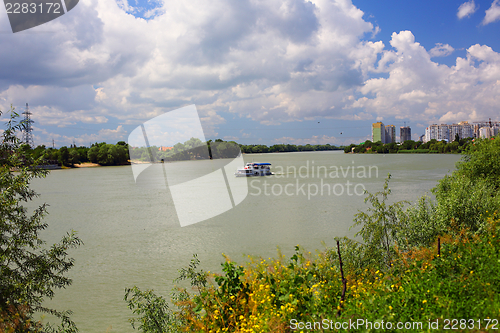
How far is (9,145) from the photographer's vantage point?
6574mm

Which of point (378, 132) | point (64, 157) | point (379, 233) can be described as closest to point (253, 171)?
point (379, 233)

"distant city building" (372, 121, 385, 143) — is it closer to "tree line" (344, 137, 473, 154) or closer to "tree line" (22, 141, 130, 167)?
"tree line" (344, 137, 473, 154)

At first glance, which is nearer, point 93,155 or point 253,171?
point 253,171

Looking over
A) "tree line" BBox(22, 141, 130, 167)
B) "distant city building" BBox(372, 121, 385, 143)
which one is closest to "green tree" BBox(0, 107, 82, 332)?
"tree line" BBox(22, 141, 130, 167)

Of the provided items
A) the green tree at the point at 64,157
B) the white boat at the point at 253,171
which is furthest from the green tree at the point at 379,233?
the green tree at the point at 64,157

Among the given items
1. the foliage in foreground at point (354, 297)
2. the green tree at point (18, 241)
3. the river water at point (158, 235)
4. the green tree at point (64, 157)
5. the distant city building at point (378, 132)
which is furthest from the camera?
the distant city building at point (378, 132)

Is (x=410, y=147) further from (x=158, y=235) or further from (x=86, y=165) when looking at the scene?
(x=158, y=235)

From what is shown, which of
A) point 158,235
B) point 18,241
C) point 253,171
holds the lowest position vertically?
point 158,235

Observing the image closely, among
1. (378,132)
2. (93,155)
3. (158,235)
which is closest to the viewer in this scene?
(158,235)

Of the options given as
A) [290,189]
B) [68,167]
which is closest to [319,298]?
[290,189]

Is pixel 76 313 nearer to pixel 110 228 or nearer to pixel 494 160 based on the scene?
pixel 110 228

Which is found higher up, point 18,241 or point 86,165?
point 86,165

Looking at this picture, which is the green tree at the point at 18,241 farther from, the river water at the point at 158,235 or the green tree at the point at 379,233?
the green tree at the point at 379,233

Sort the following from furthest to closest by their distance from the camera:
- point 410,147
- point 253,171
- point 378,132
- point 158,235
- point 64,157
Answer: point 378,132, point 410,147, point 64,157, point 253,171, point 158,235
